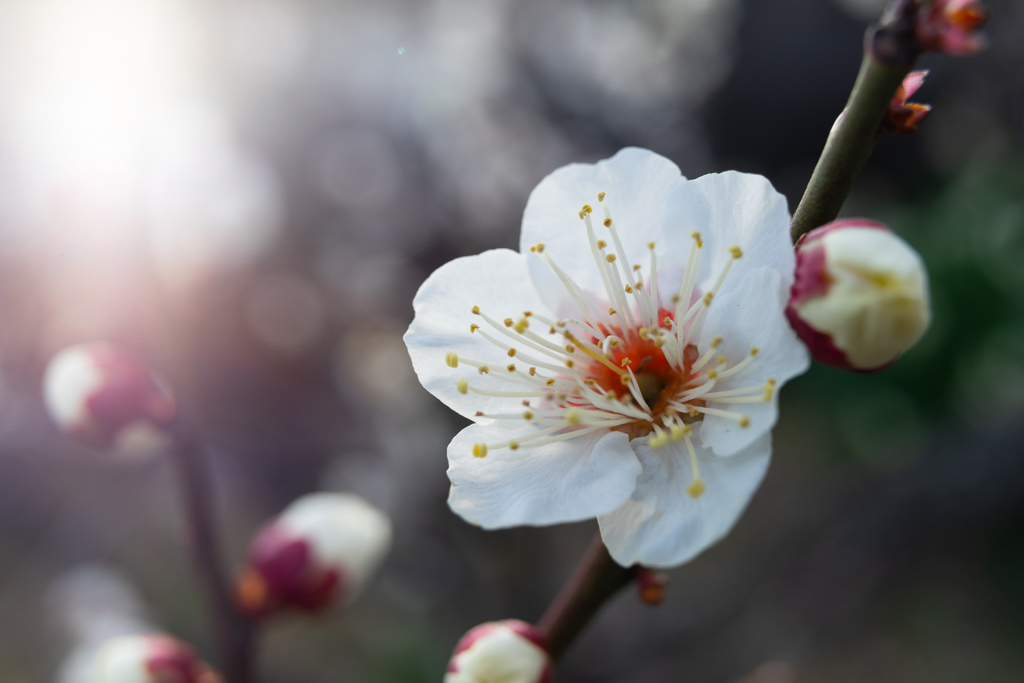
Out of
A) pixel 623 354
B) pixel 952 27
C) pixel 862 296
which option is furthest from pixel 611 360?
pixel 952 27

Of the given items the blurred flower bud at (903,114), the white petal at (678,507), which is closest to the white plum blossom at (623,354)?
the white petal at (678,507)

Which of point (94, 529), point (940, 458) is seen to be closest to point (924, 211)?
point (940, 458)

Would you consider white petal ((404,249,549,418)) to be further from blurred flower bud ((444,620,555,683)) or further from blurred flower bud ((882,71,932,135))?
blurred flower bud ((882,71,932,135))

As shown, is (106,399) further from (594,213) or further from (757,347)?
(757,347)

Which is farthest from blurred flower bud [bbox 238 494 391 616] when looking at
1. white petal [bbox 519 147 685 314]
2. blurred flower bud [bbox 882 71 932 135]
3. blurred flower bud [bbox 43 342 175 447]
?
blurred flower bud [bbox 882 71 932 135]

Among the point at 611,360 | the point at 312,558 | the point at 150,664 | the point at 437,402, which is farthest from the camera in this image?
the point at 437,402
